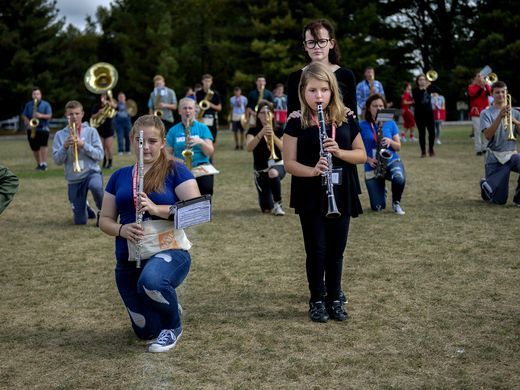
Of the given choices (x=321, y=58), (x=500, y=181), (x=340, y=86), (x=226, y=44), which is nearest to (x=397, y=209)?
(x=500, y=181)

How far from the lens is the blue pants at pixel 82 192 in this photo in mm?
10055

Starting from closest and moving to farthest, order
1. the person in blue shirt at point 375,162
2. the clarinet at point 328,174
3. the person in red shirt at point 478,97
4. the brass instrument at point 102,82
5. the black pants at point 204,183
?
Result: the clarinet at point 328,174 → the black pants at point 204,183 → the person in blue shirt at point 375,162 → the brass instrument at point 102,82 → the person in red shirt at point 478,97

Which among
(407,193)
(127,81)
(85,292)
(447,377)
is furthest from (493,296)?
(127,81)

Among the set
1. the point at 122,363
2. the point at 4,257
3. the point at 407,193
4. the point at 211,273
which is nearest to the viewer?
the point at 122,363

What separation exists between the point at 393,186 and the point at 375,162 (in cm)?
44

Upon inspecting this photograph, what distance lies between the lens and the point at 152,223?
4.94m

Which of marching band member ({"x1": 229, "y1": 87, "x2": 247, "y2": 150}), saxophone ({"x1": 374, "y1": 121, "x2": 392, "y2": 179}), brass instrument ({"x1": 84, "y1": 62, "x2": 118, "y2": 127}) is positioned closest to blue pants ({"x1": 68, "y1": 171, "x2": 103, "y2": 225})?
saxophone ({"x1": 374, "y1": 121, "x2": 392, "y2": 179})

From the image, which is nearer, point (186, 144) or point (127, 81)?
point (186, 144)

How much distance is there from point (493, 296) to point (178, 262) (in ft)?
8.80

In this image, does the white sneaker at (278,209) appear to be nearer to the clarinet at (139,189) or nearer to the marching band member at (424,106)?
the clarinet at (139,189)

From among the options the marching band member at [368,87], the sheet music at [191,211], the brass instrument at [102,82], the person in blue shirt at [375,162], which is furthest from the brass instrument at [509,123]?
the brass instrument at [102,82]

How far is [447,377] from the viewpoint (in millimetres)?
4215

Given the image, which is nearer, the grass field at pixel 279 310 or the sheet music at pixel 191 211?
the grass field at pixel 279 310

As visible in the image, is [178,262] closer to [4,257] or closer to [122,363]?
[122,363]
